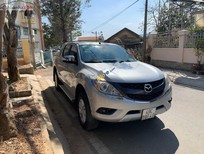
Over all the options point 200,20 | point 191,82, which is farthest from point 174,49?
point 200,20

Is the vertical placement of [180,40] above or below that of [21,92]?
above

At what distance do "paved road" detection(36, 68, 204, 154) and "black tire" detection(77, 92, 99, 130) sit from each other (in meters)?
0.17

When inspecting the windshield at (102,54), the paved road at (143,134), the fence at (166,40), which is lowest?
the paved road at (143,134)

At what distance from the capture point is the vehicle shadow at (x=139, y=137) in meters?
3.23

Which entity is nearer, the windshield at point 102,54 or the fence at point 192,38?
the windshield at point 102,54

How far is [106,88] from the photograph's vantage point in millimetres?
3295

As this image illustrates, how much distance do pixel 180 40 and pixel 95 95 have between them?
967 cm

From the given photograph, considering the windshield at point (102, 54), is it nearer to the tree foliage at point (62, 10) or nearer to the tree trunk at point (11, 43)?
the tree trunk at point (11, 43)

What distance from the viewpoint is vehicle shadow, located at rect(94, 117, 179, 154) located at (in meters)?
3.23

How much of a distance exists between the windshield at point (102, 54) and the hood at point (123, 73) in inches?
14.5

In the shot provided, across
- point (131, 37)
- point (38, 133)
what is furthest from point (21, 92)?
point (131, 37)

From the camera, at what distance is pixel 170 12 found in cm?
2622

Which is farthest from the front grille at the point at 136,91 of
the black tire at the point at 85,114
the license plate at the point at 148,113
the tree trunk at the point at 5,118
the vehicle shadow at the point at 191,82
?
the vehicle shadow at the point at 191,82

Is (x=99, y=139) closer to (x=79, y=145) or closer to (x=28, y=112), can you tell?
(x=79, y=145)
